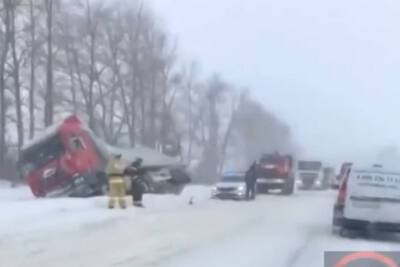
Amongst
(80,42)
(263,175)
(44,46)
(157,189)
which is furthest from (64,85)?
(157,189)

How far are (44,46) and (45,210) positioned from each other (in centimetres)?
3984

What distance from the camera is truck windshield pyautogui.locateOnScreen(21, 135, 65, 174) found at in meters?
41.8

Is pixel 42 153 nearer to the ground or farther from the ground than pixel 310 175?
farther from the ground

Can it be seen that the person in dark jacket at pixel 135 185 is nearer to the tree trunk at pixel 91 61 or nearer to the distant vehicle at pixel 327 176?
the tree trunk at pixel 91 61

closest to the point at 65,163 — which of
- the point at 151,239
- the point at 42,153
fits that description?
the point at 42,153

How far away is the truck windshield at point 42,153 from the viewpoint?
137ft

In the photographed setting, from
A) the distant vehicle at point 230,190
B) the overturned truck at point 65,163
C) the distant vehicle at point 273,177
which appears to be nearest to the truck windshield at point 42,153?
the overturned truck at point 65,163

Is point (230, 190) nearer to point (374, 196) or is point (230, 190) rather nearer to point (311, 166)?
point (374, 196)

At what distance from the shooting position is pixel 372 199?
2614 centimetres

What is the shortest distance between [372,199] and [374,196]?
0.11m

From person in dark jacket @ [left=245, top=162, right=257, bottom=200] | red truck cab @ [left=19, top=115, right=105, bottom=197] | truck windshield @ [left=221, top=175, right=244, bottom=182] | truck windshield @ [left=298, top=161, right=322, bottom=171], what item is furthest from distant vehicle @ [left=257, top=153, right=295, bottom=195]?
truck windshield @ [left=298, top=161, right=322, bottom=171]

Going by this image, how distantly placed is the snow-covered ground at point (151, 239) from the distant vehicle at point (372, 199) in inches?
20.7

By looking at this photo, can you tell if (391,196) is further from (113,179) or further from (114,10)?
(114,10)

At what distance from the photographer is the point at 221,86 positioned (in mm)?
129875
